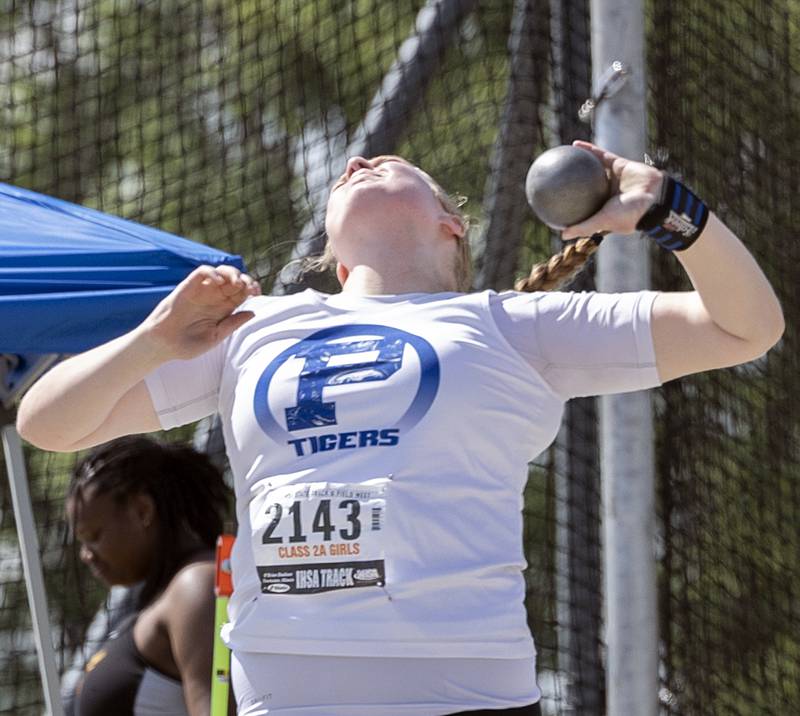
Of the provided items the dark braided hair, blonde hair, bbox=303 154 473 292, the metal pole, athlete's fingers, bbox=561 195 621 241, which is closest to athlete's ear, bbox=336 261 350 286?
blonde hair, bbox=303 154 473 292

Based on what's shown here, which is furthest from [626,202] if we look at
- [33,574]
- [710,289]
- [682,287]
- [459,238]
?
[682,287]

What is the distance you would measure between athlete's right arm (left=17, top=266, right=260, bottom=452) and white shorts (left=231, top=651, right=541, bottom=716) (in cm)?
43

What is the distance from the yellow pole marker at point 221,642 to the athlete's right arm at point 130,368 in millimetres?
554

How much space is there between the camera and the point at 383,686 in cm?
185

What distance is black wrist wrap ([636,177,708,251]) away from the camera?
1911mm

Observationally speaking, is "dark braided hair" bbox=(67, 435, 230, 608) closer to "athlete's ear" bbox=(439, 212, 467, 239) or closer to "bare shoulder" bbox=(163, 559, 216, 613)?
"bare shoulder" bbox=(163, 559, 216, 613)

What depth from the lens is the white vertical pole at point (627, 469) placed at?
3064mm

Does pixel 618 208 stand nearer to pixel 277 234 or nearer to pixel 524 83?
pixel 524 83

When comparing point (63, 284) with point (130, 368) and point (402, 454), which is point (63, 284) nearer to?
point (130, 368)

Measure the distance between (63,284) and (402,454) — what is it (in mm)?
1034

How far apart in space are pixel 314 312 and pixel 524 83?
77.7 inches

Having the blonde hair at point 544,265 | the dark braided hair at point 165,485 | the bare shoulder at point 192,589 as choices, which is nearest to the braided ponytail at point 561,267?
the blonde hair at point 544,265

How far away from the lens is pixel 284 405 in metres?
2.01

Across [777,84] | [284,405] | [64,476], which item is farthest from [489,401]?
[64,476]
